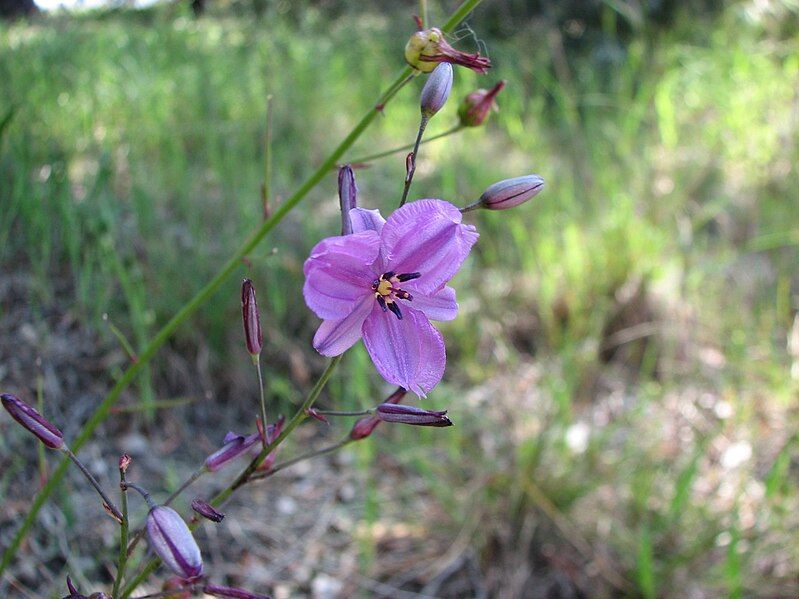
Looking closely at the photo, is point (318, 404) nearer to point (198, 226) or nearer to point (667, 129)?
point (198, 226)

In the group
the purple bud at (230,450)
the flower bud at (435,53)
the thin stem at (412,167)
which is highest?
the flower bud at (435,53)

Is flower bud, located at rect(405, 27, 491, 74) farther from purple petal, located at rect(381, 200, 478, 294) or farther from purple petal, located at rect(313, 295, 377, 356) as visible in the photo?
purple petal, located at rect(313, 295, 377, 356)

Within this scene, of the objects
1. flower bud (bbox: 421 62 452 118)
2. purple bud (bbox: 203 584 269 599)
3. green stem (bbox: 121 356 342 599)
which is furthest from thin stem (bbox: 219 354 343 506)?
flower bud (bbox: 421 62 452 118)

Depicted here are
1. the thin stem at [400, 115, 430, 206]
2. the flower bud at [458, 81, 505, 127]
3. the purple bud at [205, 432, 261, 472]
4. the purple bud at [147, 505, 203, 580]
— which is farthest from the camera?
the flower bud at [458, 81, 505, 127]

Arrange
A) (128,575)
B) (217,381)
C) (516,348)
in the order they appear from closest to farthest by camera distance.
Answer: (128,575)
(217,381)
(516,348)

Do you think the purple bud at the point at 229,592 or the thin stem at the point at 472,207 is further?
the thin stem at the point at 472,207

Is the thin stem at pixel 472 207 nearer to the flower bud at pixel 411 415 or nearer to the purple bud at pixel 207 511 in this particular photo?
the flower bud at pixel 411 415

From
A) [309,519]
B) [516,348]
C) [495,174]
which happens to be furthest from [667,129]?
[309,519]

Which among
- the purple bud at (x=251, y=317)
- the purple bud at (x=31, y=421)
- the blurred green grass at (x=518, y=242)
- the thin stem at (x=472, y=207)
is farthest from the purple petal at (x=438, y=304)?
the blurred green grass at (x=518, y=242)
